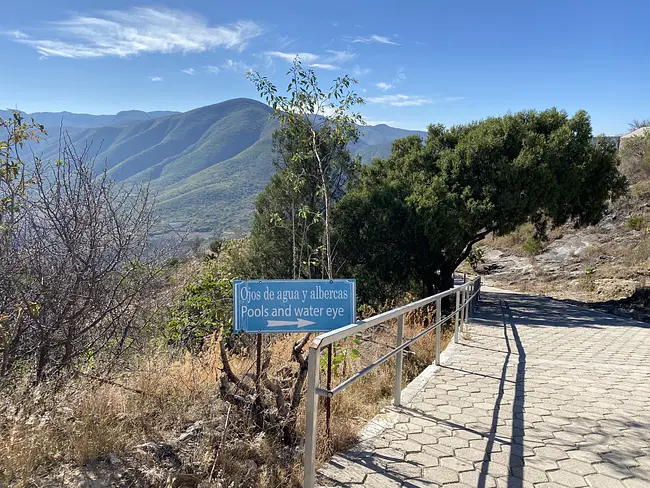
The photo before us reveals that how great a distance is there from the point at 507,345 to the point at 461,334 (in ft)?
3.26

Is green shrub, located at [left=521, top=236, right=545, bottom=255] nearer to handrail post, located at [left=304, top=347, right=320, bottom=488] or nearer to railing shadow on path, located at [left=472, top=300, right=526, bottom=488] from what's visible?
railing shadow on path, located at [left=472, top=300, right=526, bottom=488]

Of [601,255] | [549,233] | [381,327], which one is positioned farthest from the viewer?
[549,233]

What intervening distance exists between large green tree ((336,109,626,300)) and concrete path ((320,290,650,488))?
7274mm

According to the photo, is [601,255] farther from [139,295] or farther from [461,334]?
[139,295]

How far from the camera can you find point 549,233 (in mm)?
28188

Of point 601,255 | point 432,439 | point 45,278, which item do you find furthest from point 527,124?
point 45,278

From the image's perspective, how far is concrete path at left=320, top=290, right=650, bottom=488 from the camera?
2.95 metres

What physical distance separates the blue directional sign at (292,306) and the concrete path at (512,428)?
0.97 meters

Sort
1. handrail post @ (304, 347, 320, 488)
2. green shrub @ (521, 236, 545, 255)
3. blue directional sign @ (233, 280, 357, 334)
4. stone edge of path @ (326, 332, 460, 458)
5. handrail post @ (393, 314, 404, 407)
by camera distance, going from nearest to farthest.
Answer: handrail post @ (304, 347, 320, 488) < blue directional sign @ (233, 280, 357, 334) < stone edge of path @ (326, 332, 460, 458) < handrail post @ (393, 314, 404, 407) < green shrub @ (521, 236, 545, 255)

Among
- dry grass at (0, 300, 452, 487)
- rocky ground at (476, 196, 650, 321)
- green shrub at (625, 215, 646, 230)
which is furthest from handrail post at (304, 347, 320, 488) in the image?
green shrub at (625, 215, 646, 230)

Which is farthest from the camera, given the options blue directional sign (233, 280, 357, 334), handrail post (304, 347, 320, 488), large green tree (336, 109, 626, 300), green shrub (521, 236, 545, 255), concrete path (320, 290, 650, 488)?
green shrub (521, 236, 545, 255)

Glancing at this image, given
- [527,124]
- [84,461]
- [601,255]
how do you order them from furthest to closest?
[601,255]
[527,124]
[84,461]

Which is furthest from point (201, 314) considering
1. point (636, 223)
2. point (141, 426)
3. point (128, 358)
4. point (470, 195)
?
point (636, 223)

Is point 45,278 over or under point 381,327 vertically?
over
